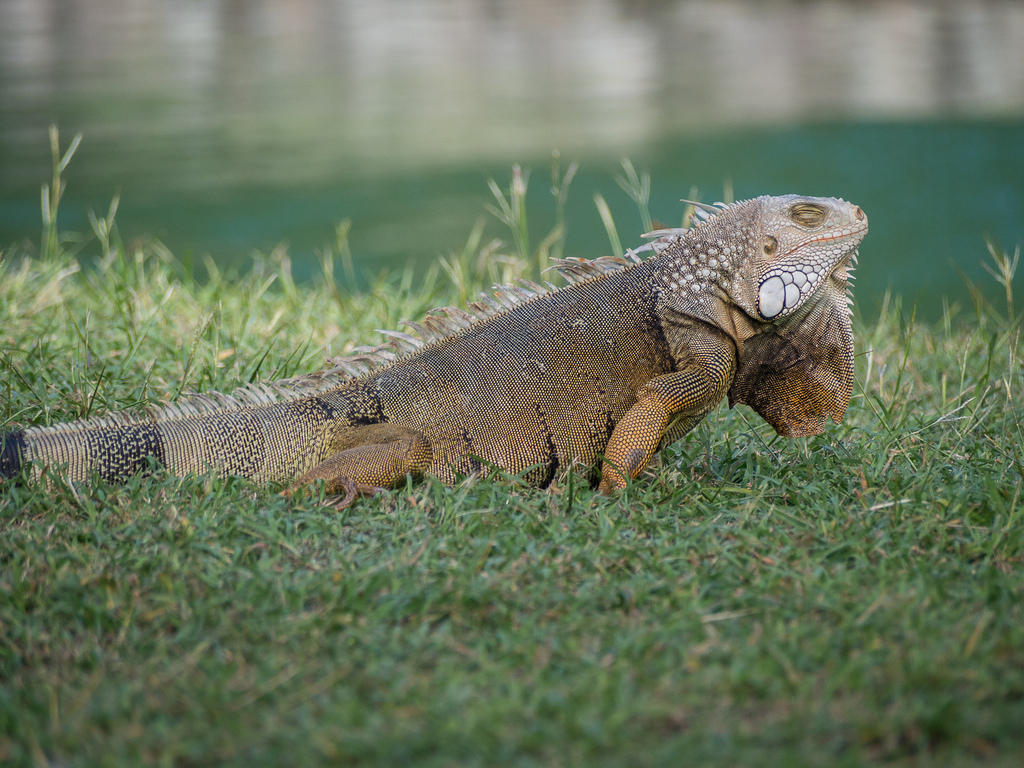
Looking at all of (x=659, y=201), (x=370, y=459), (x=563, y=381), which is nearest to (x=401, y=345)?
(x=370, y=459)

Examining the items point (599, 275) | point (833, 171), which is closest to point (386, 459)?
point (599, 275)

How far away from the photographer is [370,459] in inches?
153

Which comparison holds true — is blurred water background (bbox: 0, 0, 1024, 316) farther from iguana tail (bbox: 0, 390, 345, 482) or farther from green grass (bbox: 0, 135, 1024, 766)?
iguana tail (bbox: 0, 390, 345, 482)

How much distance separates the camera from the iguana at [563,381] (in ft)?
12.8

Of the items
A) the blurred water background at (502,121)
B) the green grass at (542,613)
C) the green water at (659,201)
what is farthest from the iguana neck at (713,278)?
the green water at (659,201)

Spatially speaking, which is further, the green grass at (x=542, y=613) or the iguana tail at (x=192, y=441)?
the iguana tail at (x=192, y=441)

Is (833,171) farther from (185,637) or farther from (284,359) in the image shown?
(185,637)

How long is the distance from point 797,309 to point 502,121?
12.3m

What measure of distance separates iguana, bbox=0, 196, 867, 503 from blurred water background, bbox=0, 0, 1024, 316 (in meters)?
4.49

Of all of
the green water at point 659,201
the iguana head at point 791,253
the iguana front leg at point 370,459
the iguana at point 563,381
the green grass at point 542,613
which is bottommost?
the green water at point 659,201

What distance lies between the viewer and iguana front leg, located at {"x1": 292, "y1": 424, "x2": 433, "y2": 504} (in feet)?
12.6

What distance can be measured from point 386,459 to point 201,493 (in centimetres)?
67

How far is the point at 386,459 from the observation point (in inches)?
153

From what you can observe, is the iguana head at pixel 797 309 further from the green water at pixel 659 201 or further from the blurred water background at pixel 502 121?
the green water at pixel 659 201
